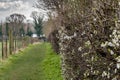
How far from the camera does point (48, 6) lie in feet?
85.3

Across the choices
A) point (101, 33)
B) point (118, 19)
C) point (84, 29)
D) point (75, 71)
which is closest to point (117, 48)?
Result: point (118, 19)

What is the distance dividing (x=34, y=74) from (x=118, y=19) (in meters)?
12.6

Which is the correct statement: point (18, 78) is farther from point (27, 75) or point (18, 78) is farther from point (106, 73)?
point (106, 73)

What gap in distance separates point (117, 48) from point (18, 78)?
1171 centimetres

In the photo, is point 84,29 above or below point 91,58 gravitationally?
above

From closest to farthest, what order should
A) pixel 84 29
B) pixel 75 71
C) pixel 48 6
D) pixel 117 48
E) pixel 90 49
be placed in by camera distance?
1. pixel 117 48
2. pixel 90 49
3. pixel 84 29
4. pixel 75 71
5. pixel 48 6

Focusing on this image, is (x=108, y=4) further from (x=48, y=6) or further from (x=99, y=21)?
(x=48, y=6)

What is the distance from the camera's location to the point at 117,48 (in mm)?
5379

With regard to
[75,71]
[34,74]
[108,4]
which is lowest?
[34,74]

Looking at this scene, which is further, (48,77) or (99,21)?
(48,77)

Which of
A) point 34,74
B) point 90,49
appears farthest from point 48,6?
point 90,49

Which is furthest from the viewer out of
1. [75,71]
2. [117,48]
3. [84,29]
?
[75,71]

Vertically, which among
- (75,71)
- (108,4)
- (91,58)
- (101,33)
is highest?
(108,4)

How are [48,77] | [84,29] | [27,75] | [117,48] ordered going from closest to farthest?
[117,48], [84,29], [48,77], [27,75]
